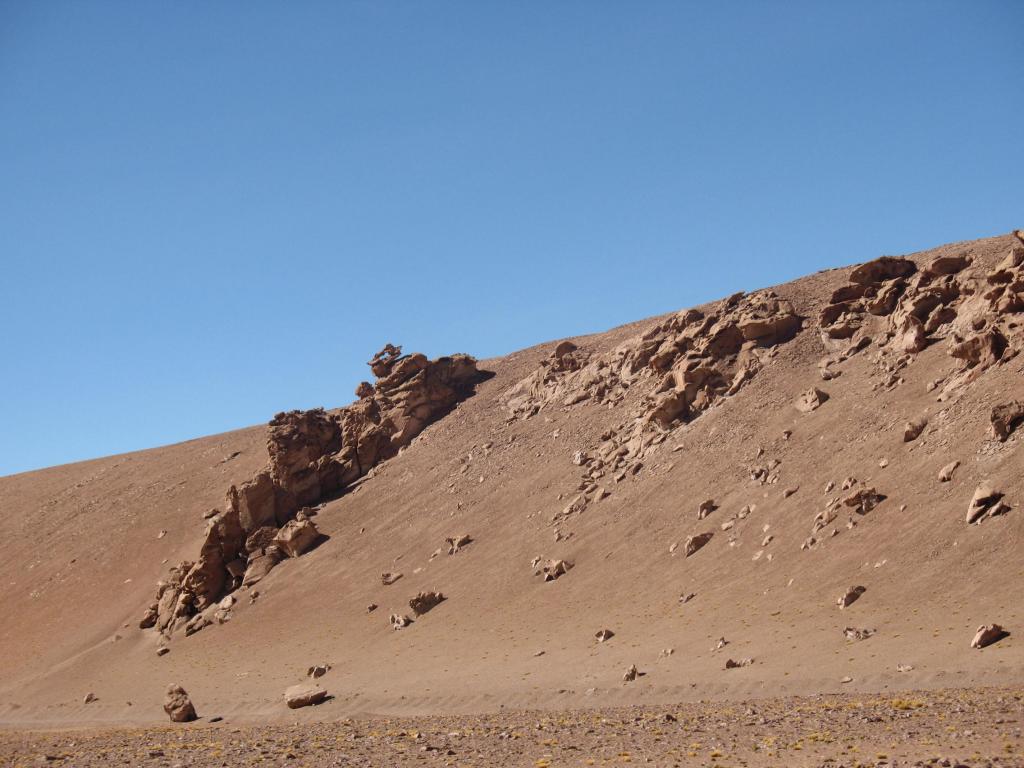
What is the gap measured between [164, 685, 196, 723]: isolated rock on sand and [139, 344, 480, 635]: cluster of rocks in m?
13.2

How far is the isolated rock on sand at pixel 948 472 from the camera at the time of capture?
107 ft

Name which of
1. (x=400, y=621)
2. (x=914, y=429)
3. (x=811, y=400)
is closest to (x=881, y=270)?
(x=811, y=400)

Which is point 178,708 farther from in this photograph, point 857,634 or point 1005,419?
point 1005,419

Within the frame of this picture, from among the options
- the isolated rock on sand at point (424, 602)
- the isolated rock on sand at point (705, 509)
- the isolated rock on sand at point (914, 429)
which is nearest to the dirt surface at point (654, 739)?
the isolated rock on sand at point (424, 602)

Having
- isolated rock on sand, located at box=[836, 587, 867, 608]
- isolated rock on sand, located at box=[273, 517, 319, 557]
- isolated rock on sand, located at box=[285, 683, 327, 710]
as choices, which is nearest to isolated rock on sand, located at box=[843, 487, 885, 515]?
isolated rock on sand, located at box=[836, 587, 867, 608]

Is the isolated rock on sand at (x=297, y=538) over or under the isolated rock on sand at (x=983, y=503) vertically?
over

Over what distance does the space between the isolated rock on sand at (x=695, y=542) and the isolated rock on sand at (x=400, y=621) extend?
1165cm

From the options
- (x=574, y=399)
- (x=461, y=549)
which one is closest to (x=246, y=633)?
(x=461, y=549)

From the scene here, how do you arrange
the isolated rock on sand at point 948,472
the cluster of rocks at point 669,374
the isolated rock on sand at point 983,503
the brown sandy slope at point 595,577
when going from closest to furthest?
the brown sandy slope at point 595,577 → the isolated rock on sand at point 983,503 → the isolated rock on sand at point 948,472 → the cluster of rocks at point 669,374

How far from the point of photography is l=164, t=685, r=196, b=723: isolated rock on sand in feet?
110

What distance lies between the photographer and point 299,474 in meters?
57.3

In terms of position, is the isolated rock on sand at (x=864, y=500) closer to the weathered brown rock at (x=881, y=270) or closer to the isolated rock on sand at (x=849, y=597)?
the isolated rock on sand at (x=849, y=597)

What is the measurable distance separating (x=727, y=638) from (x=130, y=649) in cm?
3073

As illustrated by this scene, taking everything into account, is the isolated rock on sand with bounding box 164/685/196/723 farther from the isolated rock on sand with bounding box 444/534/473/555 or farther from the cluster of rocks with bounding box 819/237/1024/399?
the cluster of rocks with bounding box 819/237/1024/399
